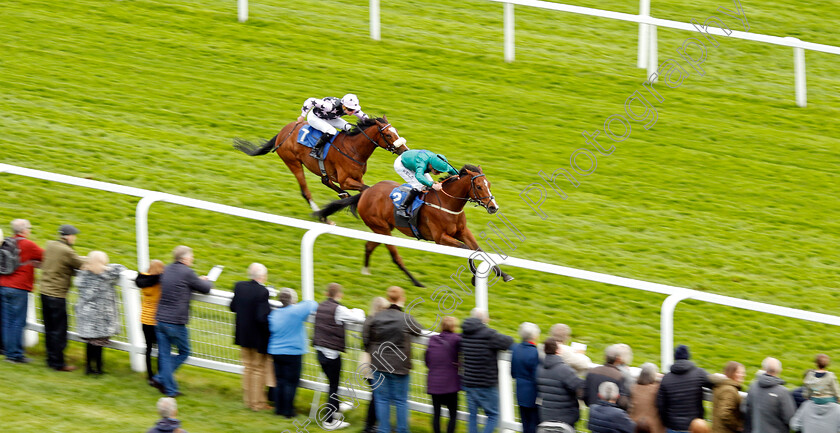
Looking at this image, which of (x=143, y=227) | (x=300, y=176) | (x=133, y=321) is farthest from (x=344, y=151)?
(x=133, y=321)

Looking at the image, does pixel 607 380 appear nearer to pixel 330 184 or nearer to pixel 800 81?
pixel 330 184

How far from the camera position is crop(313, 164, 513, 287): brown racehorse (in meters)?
9.50

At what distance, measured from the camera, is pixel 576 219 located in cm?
1134

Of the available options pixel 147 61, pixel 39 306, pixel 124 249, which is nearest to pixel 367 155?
pixel 124 249

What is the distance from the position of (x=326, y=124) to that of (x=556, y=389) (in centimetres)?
496

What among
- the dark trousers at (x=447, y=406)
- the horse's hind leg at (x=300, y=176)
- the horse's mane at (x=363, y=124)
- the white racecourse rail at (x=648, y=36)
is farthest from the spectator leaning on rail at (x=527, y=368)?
the white racecourse rail at (x=648, y=36)

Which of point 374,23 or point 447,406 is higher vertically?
point 374,23

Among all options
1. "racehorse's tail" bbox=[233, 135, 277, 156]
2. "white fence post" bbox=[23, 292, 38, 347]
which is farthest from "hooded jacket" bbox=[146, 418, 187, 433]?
"racehorse's tail" bbox=[233, 135, 277, 156]

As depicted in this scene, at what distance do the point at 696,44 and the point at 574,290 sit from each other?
559cm

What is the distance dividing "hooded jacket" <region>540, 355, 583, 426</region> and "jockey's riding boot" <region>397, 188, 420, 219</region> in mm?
3187

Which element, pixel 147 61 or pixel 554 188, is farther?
pixel 147 61

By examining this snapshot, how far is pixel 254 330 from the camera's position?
299 inches

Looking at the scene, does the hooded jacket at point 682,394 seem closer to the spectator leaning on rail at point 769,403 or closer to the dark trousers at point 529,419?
the spectator leaning on rail at point 769,403

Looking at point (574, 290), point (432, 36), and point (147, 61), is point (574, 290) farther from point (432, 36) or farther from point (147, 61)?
point (147, 61)
